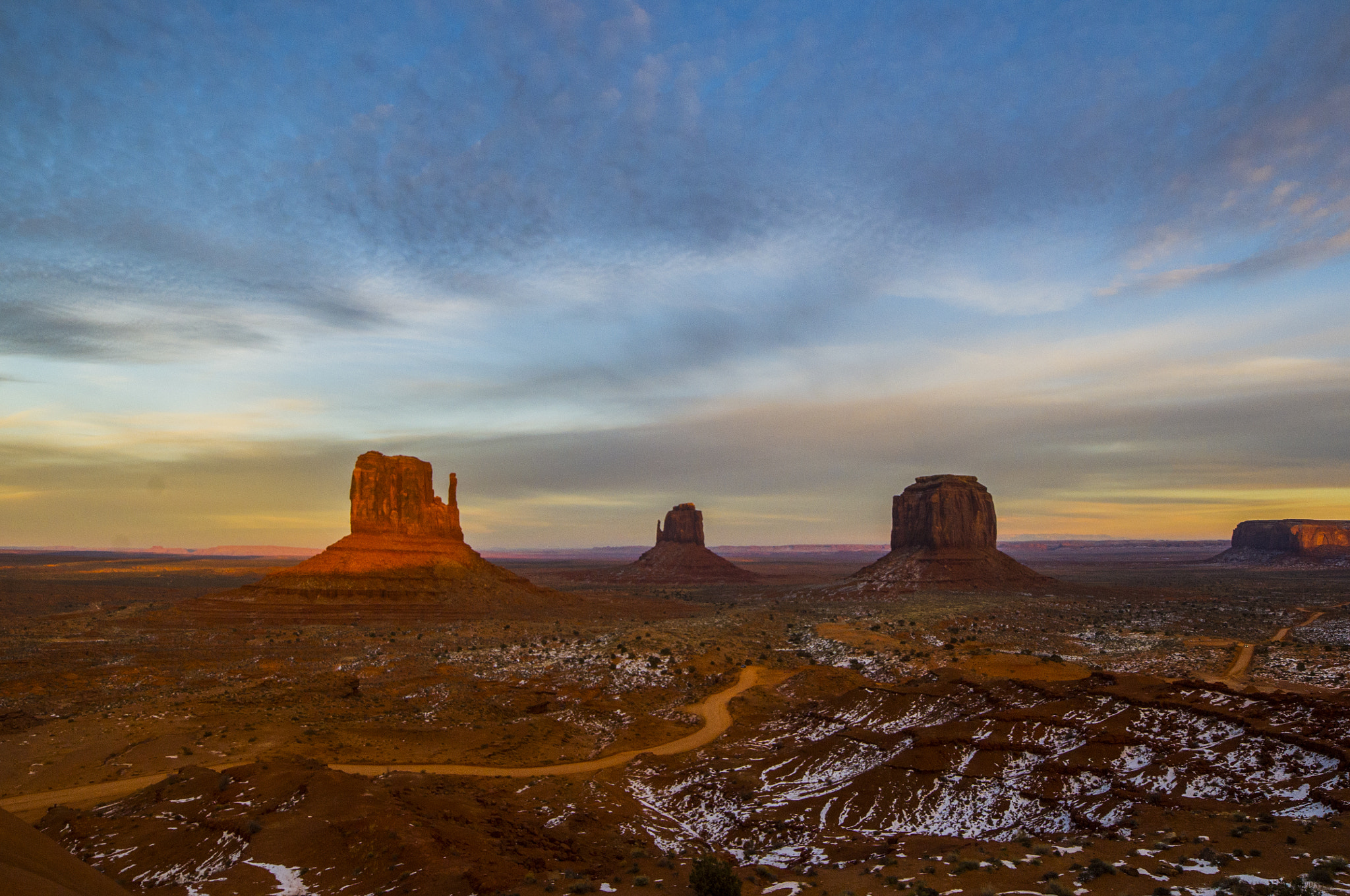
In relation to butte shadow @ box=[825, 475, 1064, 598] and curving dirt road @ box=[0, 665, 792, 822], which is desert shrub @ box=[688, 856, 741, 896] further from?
butte shadow @ box=[825, 475, 1064, 598]

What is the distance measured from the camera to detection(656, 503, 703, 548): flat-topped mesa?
161 metres

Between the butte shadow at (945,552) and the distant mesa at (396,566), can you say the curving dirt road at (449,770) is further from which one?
the butte shadow at (945,552)

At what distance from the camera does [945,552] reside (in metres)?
101

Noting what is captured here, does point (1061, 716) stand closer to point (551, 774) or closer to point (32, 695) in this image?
point (551, 774)

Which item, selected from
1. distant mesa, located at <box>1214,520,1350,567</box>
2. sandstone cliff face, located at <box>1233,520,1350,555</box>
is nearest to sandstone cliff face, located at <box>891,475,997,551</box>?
distant mesa, located at <box>1214,520,1350,567</box>

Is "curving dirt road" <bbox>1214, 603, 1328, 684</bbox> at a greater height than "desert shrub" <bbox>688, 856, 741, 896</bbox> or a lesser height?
lesser

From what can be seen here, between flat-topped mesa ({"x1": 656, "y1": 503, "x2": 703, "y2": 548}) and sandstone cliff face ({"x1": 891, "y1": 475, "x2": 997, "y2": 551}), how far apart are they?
60362 mm

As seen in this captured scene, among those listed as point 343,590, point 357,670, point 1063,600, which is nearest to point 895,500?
point 1063,600

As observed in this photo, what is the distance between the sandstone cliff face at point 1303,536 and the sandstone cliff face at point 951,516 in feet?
384

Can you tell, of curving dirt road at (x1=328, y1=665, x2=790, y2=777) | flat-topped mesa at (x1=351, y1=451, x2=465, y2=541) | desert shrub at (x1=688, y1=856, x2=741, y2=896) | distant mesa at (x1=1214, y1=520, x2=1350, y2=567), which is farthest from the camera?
distant mesa at (x1=1214, y1=520, x2=1350, y2=567)

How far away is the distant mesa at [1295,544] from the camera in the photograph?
6265 inches

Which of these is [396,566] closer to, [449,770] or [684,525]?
[449,770]

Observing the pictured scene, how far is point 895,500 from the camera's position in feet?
379

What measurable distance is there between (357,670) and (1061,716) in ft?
128
